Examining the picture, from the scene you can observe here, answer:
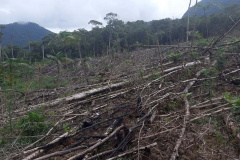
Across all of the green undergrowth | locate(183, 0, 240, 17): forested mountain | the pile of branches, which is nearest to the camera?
the pile of branches

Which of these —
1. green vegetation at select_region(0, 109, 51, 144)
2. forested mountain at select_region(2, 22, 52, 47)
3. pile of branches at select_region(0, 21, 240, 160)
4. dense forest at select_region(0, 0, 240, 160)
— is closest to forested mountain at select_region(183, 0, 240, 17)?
dense forest at select_region(0, 0, 240, 160)

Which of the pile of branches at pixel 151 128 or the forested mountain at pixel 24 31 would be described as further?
the forested mountain at pixel 24 31

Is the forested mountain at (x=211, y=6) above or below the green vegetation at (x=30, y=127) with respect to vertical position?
above

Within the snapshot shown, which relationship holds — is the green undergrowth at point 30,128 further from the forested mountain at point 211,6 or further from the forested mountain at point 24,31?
the forested mountain at point 24,31

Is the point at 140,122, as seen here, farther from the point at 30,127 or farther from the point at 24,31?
the point at 24,31

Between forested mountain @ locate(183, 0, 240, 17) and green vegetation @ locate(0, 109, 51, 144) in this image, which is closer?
green vegetation @ locate(0, 109, 51, 144)

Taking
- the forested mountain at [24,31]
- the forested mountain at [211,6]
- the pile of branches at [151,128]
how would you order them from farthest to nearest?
the forested mountain at [24,31] < the forested mountain at [211,6] < the pile of branches at [151,128]

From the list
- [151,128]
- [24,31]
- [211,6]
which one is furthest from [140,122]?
[24,31]

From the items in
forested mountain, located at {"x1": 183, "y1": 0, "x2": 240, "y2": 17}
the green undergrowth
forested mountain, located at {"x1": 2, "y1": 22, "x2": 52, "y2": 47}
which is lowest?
the green undergrowth

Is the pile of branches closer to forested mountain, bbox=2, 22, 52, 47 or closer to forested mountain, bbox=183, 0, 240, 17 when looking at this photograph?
forested mountain, bbox=183, 0, 240, 17

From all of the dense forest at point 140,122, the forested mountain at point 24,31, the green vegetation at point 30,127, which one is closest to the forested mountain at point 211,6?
the dense forest at point 140,122

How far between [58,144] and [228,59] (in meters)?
4.93

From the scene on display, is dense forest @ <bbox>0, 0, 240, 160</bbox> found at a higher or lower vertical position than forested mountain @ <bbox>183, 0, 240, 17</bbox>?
lower

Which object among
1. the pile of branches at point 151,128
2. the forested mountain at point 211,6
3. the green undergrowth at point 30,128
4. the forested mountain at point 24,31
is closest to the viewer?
the pile of branches at point 151,128
